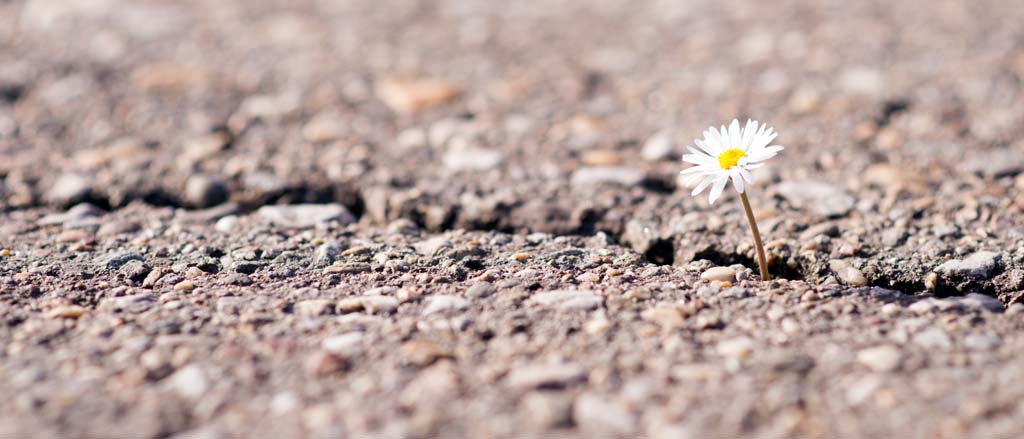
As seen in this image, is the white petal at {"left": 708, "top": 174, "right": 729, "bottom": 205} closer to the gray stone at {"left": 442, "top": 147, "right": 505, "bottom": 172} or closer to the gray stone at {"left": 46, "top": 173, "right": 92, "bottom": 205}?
the gray stone at {"left": 442, "top": 147, "right": 505, "bottom": 172}

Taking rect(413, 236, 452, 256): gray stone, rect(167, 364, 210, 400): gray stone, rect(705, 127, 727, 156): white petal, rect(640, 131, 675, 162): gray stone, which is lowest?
rect(167, 364, 210, 400): gray stone

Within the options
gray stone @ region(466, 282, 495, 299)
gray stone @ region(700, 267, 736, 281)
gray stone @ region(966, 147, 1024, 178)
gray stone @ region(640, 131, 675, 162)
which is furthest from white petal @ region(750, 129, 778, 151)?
gray stone @ region(966, 147, 1024, 178)

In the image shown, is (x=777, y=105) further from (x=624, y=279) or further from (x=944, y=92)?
(x=624, y=279)

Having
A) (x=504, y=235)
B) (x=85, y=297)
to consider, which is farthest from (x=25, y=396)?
(x=504, y=235)

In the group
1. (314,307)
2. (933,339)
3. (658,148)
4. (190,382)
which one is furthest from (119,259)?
(933,339)

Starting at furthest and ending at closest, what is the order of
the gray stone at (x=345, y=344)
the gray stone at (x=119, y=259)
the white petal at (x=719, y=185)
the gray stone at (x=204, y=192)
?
the gray stone at (x=204, y=192) → the gray stone at (x=119, y=259) → the white petal at (x=719, y=185) → the gray stone at (x=345, y=344)

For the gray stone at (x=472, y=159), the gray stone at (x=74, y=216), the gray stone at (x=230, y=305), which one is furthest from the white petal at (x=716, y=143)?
the gray stone at (x=74, y=216)

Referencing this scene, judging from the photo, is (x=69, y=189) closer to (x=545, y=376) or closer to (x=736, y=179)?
(x=545, y=376)

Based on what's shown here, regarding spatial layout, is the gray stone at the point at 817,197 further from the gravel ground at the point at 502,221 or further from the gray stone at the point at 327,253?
Answer: the gray stone at the point at 327,253
